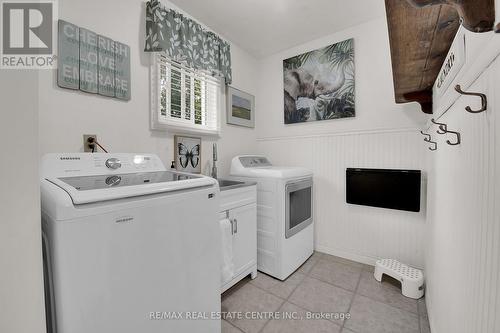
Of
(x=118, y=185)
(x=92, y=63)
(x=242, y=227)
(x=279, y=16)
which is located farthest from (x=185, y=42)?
(x=242, y=227)

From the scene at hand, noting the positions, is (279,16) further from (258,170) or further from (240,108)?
(258,170)

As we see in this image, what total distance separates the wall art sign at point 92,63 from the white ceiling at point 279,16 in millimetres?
852

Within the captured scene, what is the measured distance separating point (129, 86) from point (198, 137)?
74 cm

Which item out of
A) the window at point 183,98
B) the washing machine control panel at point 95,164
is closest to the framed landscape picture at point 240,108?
the window at point 183,98

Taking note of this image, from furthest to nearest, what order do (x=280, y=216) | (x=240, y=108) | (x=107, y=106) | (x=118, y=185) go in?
(x=240, y=108) → (x=280, y=216) → (x=107, y=106) → (x=118, y=185)

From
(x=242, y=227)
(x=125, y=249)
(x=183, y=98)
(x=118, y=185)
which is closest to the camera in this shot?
(x=125, y=249)

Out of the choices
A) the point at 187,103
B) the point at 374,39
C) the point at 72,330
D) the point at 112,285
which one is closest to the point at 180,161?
the point at 187,103

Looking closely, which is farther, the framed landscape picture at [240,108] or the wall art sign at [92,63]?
the framed landscape picture at [240,108]

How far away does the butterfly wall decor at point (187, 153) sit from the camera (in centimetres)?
191

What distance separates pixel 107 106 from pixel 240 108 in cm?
148

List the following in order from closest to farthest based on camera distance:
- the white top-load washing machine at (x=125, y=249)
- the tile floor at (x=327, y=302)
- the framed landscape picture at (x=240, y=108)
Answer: the white top-load washing machine at (x=125, y=249), the tile floor at (x=327, y=302), the framed landscape picture at (x=240, y=108)

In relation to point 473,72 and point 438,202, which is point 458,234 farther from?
point 473,72

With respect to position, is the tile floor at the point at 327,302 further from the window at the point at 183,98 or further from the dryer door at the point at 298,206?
the window at the point at 183,98

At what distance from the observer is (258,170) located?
6.70 feet
